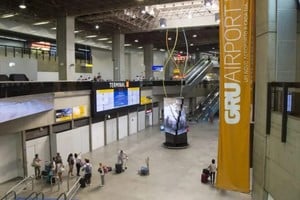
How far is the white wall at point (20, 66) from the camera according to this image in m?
17.8

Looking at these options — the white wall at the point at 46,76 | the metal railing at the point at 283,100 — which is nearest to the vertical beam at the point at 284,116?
the metal railing at the point at 283,100

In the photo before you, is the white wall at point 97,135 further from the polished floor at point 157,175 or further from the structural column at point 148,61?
the structural column at point 148,61

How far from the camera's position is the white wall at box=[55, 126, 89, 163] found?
1645 cm

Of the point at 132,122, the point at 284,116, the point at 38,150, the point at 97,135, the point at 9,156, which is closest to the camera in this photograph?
the point at 284,116

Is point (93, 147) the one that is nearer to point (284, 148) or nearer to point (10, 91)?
point (10, 91)

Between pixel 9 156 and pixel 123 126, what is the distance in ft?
37.1

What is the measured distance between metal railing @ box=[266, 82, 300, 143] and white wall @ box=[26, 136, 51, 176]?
11.8 m

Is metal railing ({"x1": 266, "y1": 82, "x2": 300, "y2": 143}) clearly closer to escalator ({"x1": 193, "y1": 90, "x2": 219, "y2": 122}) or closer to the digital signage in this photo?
the digital signage

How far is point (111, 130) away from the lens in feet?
72.9

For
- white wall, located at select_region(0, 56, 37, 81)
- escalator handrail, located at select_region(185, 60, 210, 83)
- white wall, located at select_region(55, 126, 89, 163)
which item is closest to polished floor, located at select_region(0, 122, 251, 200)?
white wall, located at select_region(55, 126, 89, 163)

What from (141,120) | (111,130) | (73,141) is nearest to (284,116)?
(73,141)

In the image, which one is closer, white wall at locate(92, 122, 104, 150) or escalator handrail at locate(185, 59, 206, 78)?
white wall at locate(92, 122, 104, 150)

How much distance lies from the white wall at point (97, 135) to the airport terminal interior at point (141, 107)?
0.13m

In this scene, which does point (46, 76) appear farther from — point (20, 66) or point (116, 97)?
point (116, 97)
